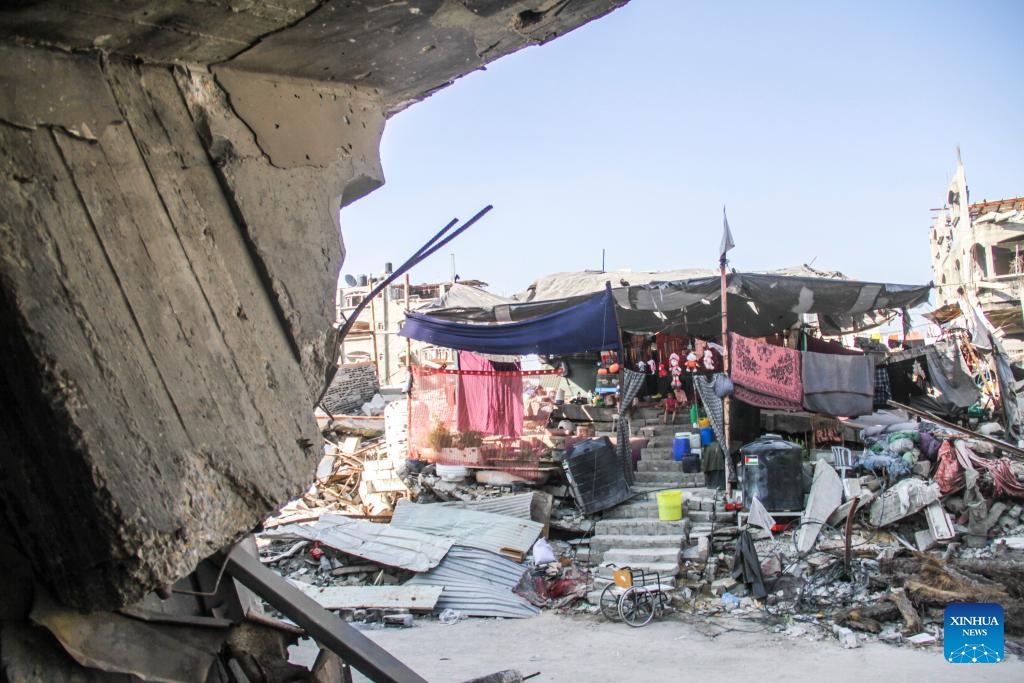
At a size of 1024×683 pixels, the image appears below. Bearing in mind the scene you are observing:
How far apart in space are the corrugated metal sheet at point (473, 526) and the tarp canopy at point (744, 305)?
3357mm

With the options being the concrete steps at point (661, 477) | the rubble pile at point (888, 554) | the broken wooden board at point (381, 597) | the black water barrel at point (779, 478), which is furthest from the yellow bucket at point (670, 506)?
the broken wooden board at point (381, 597)

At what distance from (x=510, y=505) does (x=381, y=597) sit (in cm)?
266

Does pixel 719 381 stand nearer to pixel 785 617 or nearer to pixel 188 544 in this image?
pixel 785 617

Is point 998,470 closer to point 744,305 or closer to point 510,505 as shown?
point 744,305

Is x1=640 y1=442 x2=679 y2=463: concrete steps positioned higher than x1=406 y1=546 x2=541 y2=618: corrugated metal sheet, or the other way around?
x1=640 y1=442 x2=679 y2=463: concrete steps

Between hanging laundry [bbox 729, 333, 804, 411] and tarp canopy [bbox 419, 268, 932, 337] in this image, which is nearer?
hanging laundry [bbox 729, 333, 804, 411]

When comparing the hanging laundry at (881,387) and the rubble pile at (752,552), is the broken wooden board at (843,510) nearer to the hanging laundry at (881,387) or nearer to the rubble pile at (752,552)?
the rubble pile at (752,552)

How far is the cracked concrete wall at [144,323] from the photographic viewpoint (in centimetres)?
151

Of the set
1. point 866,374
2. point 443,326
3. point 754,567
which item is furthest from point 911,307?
point 443,326

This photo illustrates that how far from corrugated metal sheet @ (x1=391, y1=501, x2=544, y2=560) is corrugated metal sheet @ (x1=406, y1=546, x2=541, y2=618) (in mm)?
186

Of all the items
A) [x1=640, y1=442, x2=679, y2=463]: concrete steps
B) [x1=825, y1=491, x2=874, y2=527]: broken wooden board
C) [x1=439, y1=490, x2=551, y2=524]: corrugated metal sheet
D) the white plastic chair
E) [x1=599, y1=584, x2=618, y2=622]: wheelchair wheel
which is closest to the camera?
[x1=599, y1=584, x2=618, y2=622]: wheelchair wheel

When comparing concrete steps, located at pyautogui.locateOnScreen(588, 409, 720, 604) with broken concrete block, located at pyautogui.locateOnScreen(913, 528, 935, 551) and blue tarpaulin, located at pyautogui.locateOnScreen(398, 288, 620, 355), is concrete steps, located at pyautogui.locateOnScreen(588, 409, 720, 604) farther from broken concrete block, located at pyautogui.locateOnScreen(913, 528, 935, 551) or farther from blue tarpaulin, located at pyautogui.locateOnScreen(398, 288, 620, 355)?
blue tarpaulin, located at pyautogui.locateOnScreen(398, 288, 620, 355)

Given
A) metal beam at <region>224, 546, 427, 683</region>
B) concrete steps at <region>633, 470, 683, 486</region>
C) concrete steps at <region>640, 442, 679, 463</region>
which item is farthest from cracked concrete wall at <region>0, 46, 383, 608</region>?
concrete steps at <region>640, 442, 679, 463</region>

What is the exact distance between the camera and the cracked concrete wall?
59.6 inches
